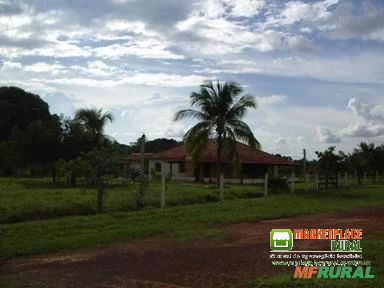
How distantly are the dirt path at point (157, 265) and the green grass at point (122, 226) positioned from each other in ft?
2.14

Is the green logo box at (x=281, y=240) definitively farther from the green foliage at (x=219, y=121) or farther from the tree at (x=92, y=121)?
the tree at (x=92, y=121)

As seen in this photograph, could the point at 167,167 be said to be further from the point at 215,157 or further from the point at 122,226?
the point at 122,226

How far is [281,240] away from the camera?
32.2ft

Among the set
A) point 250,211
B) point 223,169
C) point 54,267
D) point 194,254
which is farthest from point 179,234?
point 223,169

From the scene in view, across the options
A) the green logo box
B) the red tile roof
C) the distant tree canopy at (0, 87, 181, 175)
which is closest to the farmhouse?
the red tile roof

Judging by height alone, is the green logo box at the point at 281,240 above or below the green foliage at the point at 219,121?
below

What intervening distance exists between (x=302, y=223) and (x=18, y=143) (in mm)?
23737

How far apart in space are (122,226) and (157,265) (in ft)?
14.1

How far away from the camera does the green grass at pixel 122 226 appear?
968 centimetres

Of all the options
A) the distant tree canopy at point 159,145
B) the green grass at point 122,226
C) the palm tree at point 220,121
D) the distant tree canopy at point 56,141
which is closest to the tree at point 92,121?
the distant tree canopy at point 56,141

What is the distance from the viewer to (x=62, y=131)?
3275 centimetres

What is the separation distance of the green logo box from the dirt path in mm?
153

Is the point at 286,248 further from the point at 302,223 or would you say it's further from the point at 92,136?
the point at 92,136

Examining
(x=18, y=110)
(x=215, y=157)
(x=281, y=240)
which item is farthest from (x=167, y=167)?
(x=281, y=240)
